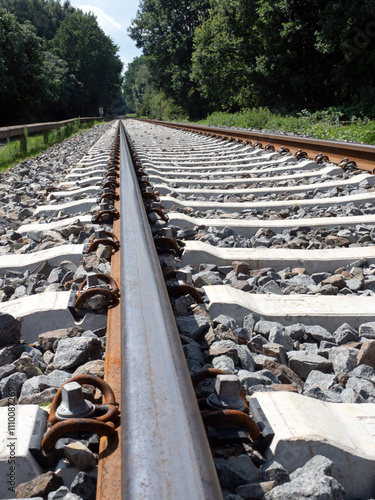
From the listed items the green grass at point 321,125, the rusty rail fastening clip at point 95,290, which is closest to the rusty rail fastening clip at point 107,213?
the rusty rail fastening clip at point 95,290

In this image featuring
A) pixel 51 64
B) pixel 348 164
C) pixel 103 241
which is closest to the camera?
pixel 103 241

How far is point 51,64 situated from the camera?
40969 millimetres

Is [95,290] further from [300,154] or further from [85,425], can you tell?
[300,154]

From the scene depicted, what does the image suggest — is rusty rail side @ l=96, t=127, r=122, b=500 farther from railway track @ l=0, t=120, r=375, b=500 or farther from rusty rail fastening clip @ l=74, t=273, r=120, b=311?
rusty rail fastening clip @ l=74, t=273, r=120, b=311

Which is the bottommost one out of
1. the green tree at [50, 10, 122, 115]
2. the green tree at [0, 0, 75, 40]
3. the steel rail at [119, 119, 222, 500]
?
the steel rail at [119, 119, 222, 500]

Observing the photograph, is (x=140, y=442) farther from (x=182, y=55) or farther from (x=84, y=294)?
(x=182, y=55)

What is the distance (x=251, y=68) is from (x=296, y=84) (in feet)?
9.37

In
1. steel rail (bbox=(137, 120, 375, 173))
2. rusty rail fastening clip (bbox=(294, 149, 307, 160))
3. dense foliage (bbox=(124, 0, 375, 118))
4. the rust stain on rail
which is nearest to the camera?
the rust stain on rail

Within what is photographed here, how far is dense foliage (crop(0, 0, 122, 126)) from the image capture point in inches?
1176

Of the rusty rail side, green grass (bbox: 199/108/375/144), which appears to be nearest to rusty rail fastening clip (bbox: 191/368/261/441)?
A: the rusty rail side

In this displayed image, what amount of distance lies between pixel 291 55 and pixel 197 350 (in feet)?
70.1

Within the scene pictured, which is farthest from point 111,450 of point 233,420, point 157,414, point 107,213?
point 107,213

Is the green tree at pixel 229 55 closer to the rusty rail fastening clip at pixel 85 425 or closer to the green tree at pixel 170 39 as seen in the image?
the green tree at pixel 170 39

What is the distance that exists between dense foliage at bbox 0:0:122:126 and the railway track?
92.9 feet
